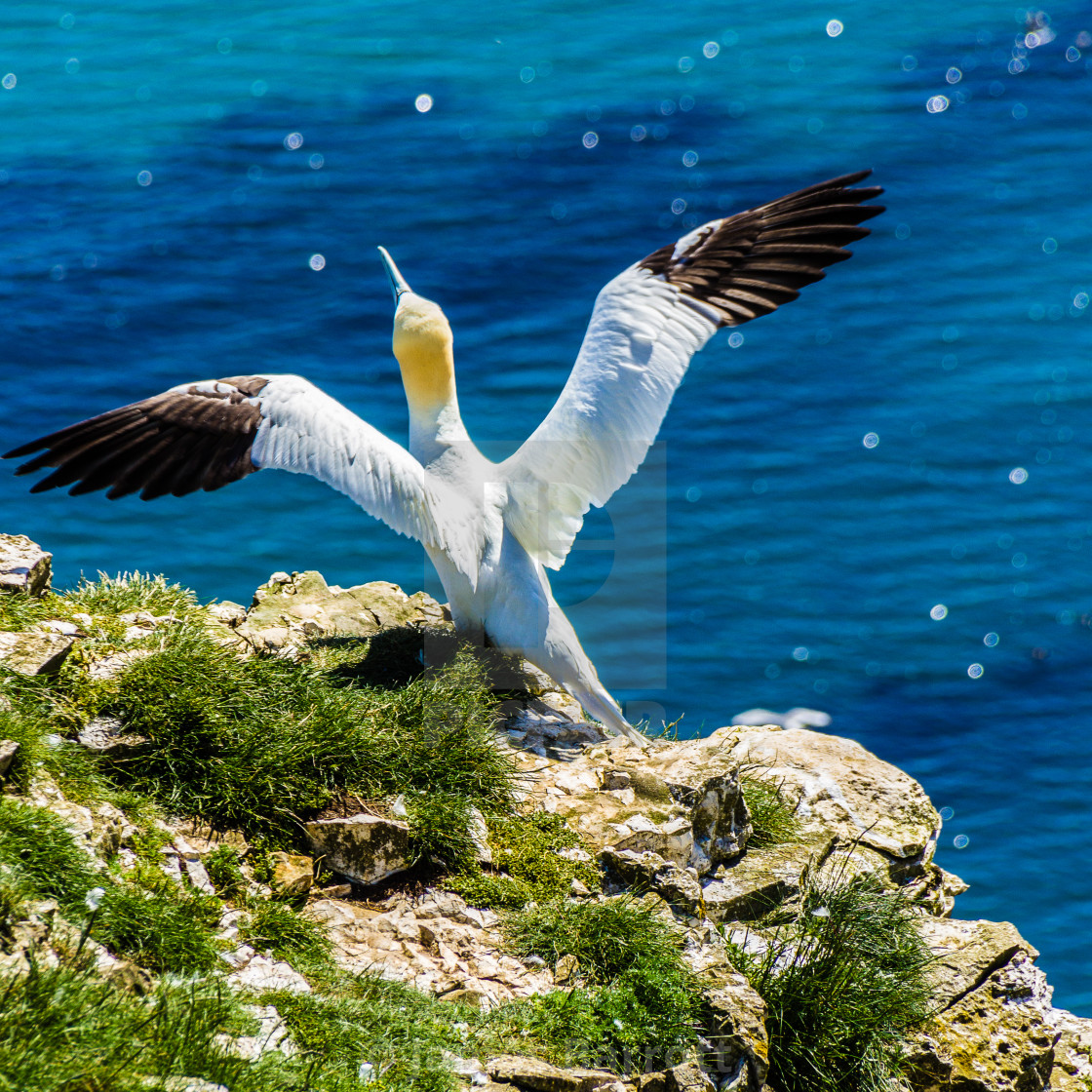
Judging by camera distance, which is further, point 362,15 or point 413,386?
point 362,15

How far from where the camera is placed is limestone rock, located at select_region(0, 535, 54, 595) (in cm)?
492

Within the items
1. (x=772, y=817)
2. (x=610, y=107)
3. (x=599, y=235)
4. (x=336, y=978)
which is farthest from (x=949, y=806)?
(x=610, y=107)

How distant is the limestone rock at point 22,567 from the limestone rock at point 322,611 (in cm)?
93

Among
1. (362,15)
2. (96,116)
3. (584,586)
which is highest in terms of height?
(362,15)

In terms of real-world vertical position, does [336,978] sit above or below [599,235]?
below

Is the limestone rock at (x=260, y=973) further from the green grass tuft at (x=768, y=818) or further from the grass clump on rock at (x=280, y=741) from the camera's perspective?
the green grass tuft at (x=768, y=818)

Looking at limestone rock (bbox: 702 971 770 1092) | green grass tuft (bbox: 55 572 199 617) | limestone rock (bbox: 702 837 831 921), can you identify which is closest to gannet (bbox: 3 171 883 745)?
green grass tuft (bbox: 55 572 199 617)

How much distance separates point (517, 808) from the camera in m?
4.81

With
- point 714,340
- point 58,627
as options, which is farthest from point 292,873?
point 714,340

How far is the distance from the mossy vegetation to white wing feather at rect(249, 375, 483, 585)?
1.41 meters

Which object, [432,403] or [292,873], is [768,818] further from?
[432,403]

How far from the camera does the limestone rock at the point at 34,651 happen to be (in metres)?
4.24

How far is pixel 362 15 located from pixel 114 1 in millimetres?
4682

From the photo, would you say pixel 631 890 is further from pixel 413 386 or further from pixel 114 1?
pixel 114 1
